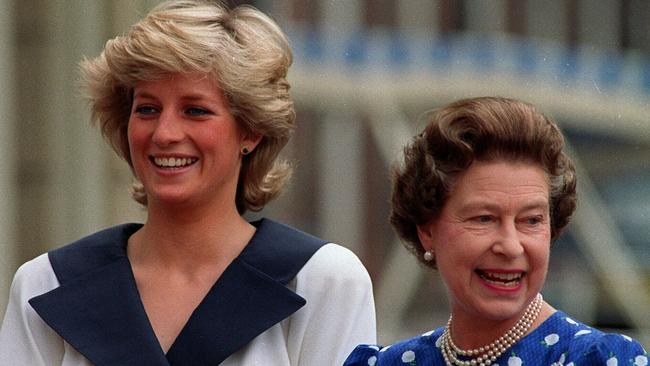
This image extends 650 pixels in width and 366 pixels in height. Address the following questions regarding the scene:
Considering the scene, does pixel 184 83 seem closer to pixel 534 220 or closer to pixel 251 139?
pixel 251 139

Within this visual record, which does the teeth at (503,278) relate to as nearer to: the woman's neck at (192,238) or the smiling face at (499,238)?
the smiling face at (499,238)

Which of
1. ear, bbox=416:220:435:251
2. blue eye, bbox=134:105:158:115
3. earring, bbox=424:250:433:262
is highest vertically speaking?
blue eye, bbox=134:105:158:115

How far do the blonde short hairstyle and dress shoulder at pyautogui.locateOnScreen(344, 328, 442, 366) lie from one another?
0.75 m

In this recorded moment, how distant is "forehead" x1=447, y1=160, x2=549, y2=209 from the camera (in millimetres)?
3178

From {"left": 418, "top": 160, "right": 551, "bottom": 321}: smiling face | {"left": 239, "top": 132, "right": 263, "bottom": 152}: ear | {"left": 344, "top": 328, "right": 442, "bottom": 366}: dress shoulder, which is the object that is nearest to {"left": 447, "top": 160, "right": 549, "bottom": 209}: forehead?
{"left": 418, "top": 160, "right": 551, "bottom": 321}: smiling face

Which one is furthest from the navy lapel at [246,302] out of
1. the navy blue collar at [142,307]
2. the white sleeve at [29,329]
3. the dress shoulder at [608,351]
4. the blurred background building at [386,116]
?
the blurred background building at [386,116]

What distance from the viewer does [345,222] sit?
8.15m

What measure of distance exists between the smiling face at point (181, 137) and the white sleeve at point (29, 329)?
401 millimetres

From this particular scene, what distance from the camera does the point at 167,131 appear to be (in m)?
3.85

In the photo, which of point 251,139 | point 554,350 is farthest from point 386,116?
point 554,350

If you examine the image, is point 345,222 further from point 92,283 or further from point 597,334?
point 597,334

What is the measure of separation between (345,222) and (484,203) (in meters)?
4.97

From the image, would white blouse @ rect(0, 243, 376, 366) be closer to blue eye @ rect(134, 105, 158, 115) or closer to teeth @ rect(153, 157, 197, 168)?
teeth @ rect(153, 157, 197, 168)

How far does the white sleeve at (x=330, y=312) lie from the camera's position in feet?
12.8
